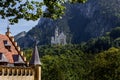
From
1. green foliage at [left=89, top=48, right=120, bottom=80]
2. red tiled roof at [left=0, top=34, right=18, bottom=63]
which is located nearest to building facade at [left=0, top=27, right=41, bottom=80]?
red tiled roof at [left=0, top=34, right=18, bottom=63]

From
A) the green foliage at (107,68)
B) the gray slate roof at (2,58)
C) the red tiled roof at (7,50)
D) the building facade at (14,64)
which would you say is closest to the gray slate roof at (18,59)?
the building facade at (14,64)

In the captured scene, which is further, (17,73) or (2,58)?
(17,73)

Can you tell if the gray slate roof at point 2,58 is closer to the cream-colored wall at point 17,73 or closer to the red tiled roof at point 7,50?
the red tiled roof at point 7,50

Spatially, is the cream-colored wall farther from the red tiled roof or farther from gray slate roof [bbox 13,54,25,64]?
the red tiled roof

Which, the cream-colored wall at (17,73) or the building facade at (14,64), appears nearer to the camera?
the cream-colored wall at (17,73)

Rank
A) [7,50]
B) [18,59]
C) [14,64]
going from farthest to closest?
[7,50]
[18,59]
[14,64]

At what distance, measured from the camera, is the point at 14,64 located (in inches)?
2594

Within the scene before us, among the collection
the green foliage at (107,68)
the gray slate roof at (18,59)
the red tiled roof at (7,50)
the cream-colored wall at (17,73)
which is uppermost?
the red tiled roof at (7,50)

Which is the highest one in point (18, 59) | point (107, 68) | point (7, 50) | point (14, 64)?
point (7, 50)

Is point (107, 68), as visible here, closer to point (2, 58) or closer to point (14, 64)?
point (14, 64)

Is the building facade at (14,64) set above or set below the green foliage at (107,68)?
above

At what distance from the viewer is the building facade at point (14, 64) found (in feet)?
211

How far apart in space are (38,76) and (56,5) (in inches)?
1834

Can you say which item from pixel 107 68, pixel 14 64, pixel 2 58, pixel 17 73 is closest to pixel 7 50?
pixel 14 64
